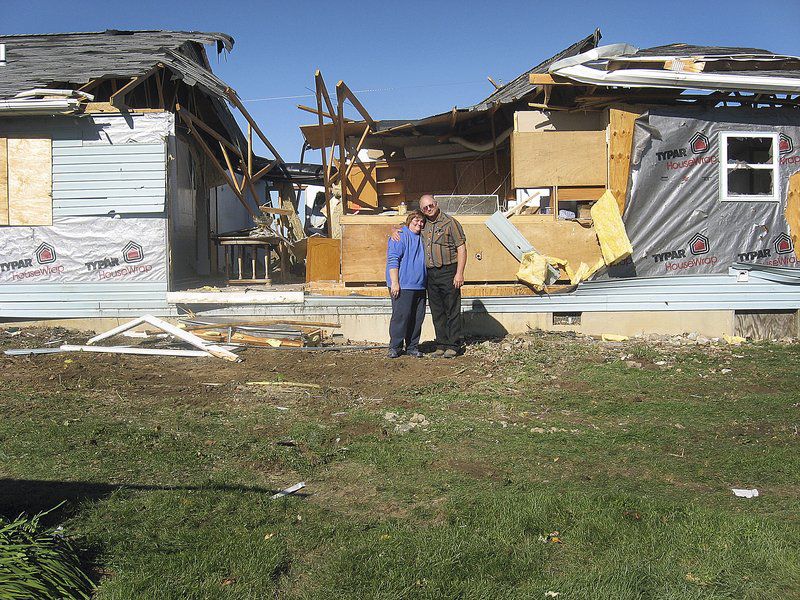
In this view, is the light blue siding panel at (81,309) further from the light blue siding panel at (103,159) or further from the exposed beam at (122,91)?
the exposed beam at (122,91)

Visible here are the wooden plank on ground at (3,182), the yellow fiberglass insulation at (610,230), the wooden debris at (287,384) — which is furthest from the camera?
the wooden plank on ground at (3,182)

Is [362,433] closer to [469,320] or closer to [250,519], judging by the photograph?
[250,519]

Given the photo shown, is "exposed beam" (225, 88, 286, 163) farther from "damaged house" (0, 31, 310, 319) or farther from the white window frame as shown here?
the white window frame

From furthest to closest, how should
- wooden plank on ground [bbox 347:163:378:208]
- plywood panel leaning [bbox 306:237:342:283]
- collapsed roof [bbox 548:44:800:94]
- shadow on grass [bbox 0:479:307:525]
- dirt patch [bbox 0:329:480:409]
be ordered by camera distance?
wooden plank on ground [bbox 347:163:378:208] < plywood panel leaning [bbox 306:237:342:283] < collapsed roof [bbox 548:44:800:94] < dirt patch [bbox 0:329:480:409] < shadow on grass [bbox 0:479:307:525]

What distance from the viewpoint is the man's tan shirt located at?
9.23 meters

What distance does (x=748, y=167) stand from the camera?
36.2 feet

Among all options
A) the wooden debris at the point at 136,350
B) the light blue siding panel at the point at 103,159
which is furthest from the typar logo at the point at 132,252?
the wooden debris at the point at 136,350

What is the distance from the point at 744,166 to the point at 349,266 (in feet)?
19.5

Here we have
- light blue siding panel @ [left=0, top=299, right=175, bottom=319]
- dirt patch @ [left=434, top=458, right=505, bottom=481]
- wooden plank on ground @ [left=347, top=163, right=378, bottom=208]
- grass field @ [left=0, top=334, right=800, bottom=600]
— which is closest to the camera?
grass field @ [left=0, top=334, right=800, bottom=600]

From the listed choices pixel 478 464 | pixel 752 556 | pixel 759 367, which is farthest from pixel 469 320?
pixel 752 556

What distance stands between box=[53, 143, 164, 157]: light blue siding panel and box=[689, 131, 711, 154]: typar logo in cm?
779

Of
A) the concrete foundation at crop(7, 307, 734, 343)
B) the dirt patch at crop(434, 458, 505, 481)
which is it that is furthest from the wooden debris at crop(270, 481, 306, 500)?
the concrete foundation at crop(7, 307, 734, 343)

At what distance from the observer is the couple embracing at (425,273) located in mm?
9227

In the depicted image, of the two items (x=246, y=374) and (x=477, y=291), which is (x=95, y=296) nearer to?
(x=246, y=374)
